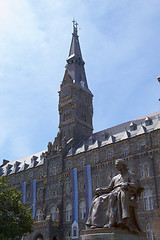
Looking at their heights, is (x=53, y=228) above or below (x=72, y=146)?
below

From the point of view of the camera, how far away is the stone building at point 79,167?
1722 inches

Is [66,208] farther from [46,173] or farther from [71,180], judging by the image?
[46,173]

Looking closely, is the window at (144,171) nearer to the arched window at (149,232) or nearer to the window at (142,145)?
the window at (142,145)

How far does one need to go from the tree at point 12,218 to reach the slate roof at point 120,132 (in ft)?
70.2

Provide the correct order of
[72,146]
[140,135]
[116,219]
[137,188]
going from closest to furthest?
[116,219] → [137,188] → [140,135] → [72,146]

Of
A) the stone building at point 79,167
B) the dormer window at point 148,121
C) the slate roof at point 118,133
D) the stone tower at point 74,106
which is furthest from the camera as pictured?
the stone tower at point 74,106

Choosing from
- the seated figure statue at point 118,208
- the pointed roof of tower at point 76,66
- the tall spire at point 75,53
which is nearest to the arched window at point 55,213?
the pointed roof of tower at point 76,66

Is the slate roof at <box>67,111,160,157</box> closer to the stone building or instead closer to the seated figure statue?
the stone building

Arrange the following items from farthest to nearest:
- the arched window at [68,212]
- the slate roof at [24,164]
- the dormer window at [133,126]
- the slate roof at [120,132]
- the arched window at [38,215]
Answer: the slate roof at [24,164] → the arched window at [38,215] → the arched window at [68,212] → the dormer window at [133,126] → the slate roof at [120,132]

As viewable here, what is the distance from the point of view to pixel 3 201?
105ft

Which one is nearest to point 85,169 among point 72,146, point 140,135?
point 72,146

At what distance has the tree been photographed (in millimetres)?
30141

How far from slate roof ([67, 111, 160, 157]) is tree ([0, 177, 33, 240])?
70.2ft

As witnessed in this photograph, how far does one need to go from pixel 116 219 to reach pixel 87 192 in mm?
37394
